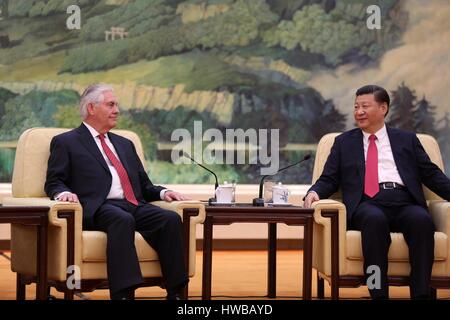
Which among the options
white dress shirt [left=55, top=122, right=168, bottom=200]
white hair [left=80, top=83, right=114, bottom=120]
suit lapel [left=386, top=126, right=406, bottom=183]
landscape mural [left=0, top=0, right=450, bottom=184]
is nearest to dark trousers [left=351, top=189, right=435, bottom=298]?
suit lapel [left=386, top=126, right=406, bottom=183]

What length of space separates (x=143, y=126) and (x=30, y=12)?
4.56 ft

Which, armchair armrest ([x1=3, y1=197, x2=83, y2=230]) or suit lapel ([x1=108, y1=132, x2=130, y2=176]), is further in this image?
suit lapel ([x1=108, y1=132, x2=130, y2=176])

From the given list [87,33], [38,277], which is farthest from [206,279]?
[87,33]

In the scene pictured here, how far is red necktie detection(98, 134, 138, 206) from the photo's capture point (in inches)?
190

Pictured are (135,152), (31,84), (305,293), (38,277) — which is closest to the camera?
(38,277)

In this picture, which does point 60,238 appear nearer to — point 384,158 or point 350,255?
point 350,255

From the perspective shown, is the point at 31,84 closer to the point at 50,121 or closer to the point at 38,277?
the point at 50,121

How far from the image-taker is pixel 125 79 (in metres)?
7.67

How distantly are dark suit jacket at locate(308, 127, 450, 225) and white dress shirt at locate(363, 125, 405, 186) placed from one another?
0.09 ft

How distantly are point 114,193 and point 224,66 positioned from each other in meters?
3.19

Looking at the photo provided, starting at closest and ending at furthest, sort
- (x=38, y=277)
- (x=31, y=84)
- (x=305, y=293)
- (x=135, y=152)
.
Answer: (x=38, y=277) < (x=305, y=293) < (x=135, y=152) < (x=31, y=84)

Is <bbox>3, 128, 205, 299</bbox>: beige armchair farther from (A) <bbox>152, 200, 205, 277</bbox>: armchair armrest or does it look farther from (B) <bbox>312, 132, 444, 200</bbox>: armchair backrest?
(B) <bbox>312, 132, 444, 200</bbox>: armchair backrest

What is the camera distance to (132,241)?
4.40m

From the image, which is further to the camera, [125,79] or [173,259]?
[125,79]
